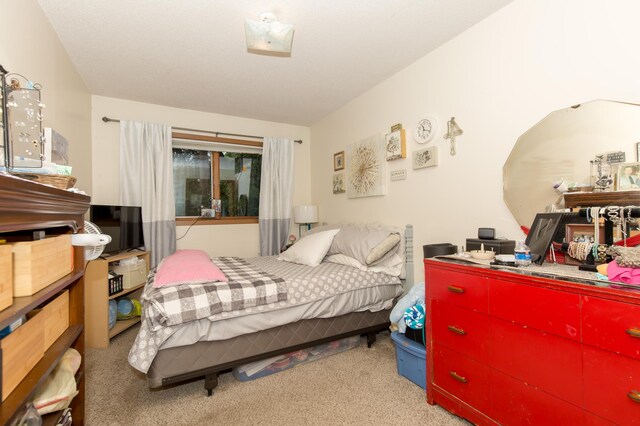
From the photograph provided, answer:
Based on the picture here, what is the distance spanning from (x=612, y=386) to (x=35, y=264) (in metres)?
1.99

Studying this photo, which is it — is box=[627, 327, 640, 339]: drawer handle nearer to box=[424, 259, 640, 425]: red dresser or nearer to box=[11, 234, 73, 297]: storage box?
box=[424, 259, 640, 425]: red dresser

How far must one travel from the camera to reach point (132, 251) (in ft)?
10.8

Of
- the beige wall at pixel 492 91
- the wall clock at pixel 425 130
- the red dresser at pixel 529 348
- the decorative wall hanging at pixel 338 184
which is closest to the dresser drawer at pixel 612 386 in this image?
the red dresser at pixel 529 348

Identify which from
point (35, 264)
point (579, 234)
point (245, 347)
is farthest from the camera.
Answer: point (245, 347)

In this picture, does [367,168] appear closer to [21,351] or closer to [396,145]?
[396,145]

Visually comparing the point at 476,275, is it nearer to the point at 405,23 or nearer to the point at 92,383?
the point at 405,23

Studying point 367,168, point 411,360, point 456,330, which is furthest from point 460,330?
point 367,168

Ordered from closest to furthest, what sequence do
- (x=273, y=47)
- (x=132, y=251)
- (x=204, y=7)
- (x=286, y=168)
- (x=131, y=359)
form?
1. (x=131, y=359)
2. (x=204, y=7)
3. (x=273, y=47)
4. (x=132, y=251)
5. (x=286, y=168)

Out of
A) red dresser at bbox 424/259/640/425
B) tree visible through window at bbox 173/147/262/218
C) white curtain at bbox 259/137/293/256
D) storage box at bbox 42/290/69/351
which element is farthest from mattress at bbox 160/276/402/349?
tree visible through window at bbox 173/147/262/218

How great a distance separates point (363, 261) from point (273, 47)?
1802 millimetres

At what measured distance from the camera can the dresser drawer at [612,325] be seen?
40.3 inches

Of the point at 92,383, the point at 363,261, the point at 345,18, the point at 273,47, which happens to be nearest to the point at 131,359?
the point at 92,383

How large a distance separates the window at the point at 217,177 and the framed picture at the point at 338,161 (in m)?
1.09

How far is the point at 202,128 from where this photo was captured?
3.86 meters
